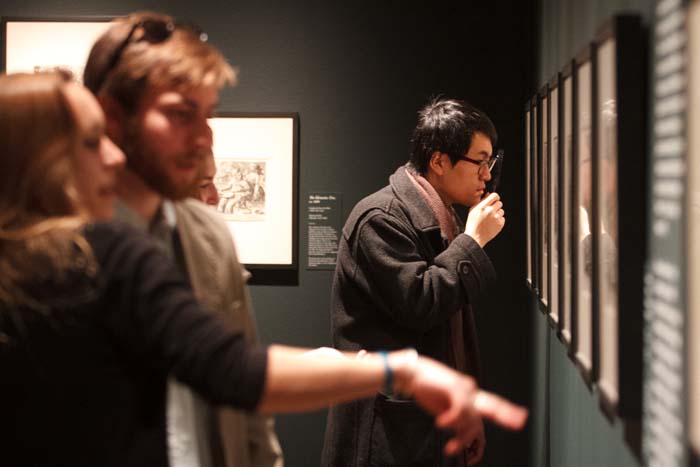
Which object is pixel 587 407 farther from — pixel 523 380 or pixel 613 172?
pixel 523 380

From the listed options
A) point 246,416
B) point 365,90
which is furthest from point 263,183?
point 246,416

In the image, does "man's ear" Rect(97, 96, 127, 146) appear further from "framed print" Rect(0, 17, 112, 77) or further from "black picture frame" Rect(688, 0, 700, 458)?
"framed print" Rect(0, 17, 112, 77)

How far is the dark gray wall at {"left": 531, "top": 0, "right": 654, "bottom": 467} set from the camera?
79.2 inches

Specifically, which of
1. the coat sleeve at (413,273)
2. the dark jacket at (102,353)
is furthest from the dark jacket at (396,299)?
the dark jacket at (102,353)

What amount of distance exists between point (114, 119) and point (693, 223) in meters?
1.03

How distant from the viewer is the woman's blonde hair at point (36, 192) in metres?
1.23

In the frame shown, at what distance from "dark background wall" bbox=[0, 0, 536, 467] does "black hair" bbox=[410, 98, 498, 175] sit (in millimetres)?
1127

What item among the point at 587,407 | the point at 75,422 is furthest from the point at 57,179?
the point at 587,407

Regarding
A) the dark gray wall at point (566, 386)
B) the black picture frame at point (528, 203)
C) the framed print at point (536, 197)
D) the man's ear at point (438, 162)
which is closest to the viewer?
the dark gray wall at point (566, 386)

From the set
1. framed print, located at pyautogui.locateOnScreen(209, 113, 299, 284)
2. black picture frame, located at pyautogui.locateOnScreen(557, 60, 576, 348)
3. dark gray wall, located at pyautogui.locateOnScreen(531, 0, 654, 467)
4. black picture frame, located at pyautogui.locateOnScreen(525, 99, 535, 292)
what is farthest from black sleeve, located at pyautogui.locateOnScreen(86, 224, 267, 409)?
framed print, located at pyautogui.locateOnScreen(209, 113, 299, 284)

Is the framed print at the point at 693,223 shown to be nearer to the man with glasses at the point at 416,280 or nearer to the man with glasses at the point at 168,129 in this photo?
the man with glasses at the point at 168,129

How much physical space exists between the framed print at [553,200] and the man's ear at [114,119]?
1.53 meters

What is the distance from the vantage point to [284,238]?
4438mm

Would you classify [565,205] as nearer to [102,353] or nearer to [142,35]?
[142,35]
